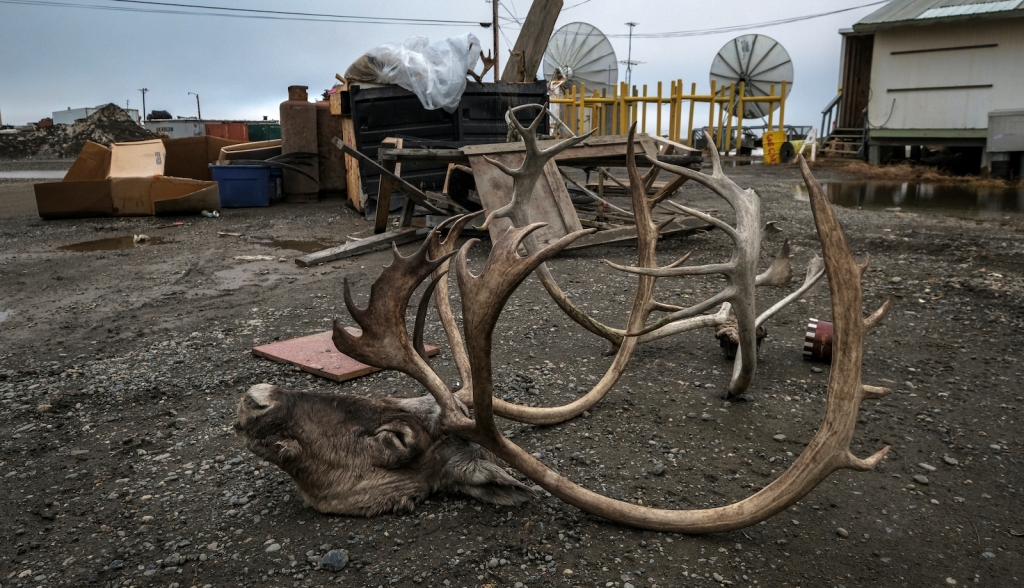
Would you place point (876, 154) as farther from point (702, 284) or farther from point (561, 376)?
point (561, 376)

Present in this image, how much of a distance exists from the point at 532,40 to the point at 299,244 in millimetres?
4703

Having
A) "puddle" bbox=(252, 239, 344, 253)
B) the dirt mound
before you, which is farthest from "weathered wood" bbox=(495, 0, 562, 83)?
the dirt mound

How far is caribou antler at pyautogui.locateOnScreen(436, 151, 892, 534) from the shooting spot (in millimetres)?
2020

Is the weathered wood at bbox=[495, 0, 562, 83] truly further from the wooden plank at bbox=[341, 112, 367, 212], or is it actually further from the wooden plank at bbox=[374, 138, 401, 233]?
the wooden plank at bbox=[374, 138, 401, 233]

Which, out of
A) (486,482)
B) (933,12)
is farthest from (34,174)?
(933,12)

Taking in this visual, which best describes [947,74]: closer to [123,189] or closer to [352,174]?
[352,174]

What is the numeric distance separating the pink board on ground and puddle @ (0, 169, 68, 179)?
1900 cm

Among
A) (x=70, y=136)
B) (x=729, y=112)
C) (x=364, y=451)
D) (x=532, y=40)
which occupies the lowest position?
(x=364, y=451)

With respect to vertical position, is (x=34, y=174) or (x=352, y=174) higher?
(x=352, y=174)

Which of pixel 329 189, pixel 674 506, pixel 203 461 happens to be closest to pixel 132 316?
pixel 203 461

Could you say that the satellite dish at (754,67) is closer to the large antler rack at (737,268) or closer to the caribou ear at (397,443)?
the large antler rack at (737,268)

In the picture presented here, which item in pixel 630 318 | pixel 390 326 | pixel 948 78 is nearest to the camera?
pixel 390 326

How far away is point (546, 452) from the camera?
3.08 meters

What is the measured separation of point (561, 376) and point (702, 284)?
106 inches
